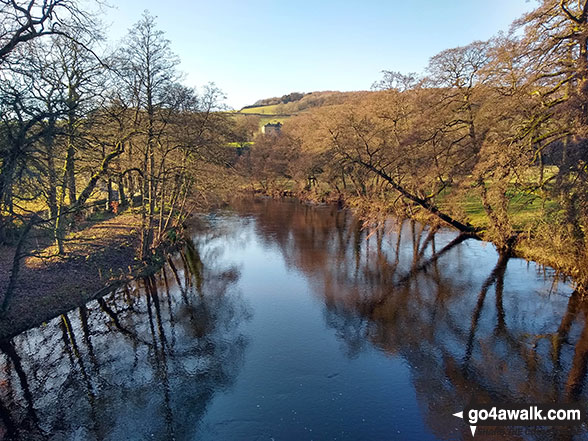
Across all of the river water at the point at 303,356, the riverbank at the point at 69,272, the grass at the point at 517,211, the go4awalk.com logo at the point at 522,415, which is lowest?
the go4awalk.com logo at the point at 522,415

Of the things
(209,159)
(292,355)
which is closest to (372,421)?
(292,355)

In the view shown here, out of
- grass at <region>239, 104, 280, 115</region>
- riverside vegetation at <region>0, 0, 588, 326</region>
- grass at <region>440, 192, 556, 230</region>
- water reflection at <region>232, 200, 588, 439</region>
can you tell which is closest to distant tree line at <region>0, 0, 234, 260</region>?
riverside vegetation at <region>0, 0, 588, 326</region>

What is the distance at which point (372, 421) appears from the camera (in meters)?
7.50

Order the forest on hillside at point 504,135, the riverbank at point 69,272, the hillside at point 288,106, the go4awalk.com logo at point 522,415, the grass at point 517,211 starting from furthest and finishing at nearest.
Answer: the hillside at point 288,106
the grass at point 517,211
the forest on hillside at point 504,135
the riverbank at point 69,272
the go4awalk.com logo at point 522,415

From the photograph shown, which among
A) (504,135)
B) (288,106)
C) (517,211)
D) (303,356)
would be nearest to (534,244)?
(517,211)

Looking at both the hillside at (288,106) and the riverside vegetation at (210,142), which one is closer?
the riverside vegetation at (210,142)

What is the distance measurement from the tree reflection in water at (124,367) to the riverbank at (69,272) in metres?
0.51

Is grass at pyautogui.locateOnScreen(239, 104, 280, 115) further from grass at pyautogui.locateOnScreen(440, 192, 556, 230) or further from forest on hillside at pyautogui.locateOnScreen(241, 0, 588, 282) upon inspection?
grass at pyautogui.locateOnScreen(440, 192, 556, 230)

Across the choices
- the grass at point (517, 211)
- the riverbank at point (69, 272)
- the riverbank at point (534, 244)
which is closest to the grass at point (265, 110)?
the riverbank at point (534, 244)

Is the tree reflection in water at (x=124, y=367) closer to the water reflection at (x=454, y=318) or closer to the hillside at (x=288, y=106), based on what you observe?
the water reflection at (x=454, y=318)

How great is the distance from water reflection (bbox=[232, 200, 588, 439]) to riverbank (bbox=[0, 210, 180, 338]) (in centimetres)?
773

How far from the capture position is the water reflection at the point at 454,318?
845 centimetres

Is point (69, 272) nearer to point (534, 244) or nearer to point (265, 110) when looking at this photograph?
point (534, 244)

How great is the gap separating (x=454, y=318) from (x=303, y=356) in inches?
207
